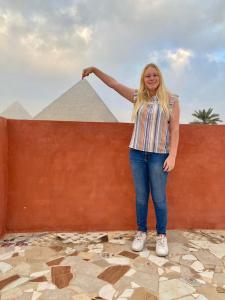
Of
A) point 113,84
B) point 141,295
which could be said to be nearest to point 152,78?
point 113,84

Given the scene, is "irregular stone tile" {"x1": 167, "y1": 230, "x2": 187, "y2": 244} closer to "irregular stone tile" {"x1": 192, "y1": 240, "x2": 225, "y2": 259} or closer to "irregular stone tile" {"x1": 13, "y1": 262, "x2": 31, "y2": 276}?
"irregular stone tile" {"x1": 192, "y1": 240, "x2": 225, "y2": 259}

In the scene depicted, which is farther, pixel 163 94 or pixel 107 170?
pixel 107 170

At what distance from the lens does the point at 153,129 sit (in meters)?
2.01

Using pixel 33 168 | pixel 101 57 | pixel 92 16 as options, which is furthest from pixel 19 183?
pixel 92 16

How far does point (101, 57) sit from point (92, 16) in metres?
1.97

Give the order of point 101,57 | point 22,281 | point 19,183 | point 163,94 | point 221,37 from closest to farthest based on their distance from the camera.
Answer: point 22,281 → point 163,94 → point 19,183 → point 221,37 → point 101,57

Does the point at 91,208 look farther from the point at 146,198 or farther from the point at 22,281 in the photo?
the point at 22,281

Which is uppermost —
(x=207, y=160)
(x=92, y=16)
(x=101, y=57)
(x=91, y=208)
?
(x=92, y=16)

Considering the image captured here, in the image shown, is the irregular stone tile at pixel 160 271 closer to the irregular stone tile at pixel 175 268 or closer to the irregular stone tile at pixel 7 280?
the irregular stone tile at pixel 175 268

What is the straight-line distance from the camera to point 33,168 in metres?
2.43

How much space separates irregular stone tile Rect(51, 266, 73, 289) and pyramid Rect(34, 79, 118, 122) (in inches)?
479

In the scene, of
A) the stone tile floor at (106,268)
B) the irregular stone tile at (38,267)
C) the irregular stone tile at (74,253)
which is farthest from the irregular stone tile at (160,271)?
the irregular stone tile at (38,267)

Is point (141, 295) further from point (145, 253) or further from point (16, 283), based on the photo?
point (16, 283)

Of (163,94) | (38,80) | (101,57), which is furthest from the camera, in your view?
(38,80)
